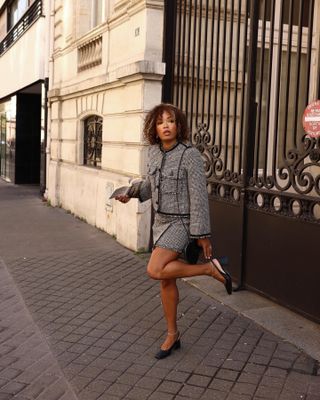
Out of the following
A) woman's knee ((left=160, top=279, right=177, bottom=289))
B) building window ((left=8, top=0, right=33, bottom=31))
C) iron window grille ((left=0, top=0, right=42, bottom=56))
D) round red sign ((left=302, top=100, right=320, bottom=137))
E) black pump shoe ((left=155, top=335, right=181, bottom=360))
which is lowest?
black pump shoe ((left=155, top=335, right=181, bottom=360))

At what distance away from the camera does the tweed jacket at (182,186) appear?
3840mm

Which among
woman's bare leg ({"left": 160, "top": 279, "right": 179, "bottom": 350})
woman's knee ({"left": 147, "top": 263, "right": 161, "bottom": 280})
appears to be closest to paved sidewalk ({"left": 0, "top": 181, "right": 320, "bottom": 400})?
woman's bare leg ({"left": 160, "top": 279, "right": 179, "bottom": 350})

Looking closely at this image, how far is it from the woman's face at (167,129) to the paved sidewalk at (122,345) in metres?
1.61

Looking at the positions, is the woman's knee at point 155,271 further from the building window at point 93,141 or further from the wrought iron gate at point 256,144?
the building window at point 93,141

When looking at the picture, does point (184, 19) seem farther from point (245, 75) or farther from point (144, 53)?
point (245, 75)

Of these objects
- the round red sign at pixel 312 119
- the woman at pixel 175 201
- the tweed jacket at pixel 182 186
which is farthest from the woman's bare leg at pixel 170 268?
the round red sign at pixel 312 119

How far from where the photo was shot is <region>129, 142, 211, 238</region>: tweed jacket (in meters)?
3.84

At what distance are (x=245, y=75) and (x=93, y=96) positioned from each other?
4529mm

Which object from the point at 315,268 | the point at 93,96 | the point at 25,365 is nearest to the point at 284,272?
the point at 315,268

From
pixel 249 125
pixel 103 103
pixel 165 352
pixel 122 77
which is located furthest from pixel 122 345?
pixel 103 103

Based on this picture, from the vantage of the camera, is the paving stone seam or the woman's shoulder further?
the woman's shoulder

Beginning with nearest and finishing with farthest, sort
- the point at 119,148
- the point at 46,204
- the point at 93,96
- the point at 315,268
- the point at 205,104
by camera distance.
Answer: the point at 315,268, the point at 205,104, the point at 119,148, the point at 93,96, the point at 46,204

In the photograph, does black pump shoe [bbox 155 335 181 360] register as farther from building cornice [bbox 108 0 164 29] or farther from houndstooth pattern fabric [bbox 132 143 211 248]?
building cornice [bbox 108 0 164 29]

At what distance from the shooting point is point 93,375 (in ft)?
12.5
